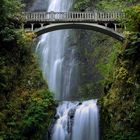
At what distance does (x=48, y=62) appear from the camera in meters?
41.6

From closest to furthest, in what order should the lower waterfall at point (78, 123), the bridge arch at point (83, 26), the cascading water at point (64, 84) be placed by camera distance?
the lower waterfall at point (78, 123), the cascading water at point (64, 84), the bridge arch at point (83, 26)

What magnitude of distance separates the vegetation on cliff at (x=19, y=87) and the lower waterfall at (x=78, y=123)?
0.86 m

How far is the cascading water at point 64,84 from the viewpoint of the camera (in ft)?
80.3

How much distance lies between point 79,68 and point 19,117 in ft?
56.1

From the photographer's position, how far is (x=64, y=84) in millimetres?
39156

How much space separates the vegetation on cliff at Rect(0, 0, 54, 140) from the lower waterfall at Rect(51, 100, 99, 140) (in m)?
0.86

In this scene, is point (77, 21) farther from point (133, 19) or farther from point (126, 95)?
point (133, 19)

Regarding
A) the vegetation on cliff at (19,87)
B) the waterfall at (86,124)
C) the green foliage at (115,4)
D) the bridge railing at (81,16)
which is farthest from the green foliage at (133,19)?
the green foliage at (115,4)

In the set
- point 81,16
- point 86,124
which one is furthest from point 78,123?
point 81,16

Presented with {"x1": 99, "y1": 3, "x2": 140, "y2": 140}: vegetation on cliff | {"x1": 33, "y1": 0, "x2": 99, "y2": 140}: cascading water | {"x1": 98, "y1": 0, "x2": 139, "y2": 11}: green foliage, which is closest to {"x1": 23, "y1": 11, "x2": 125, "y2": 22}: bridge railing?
{"x1": 99, "y1": 3, "x2": 140, "y2": 140}: vegetation on cliff

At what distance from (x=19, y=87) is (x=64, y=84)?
47.0ft

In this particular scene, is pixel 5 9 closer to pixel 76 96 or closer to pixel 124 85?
pixel 124 85

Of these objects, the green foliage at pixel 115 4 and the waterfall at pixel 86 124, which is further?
the green foliage at pixel 115 4

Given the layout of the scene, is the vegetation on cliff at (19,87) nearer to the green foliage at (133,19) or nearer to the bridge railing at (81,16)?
the bridge railing at (81,16)
